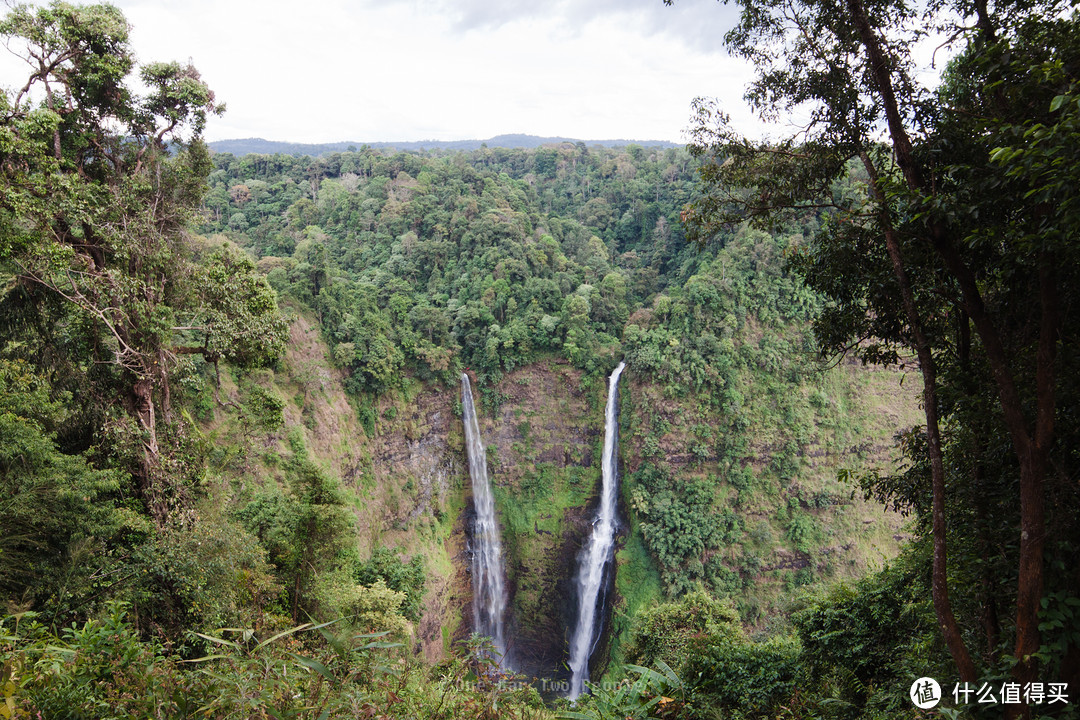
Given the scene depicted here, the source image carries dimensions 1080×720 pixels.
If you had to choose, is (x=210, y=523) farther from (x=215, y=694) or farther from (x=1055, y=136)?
(x=1055, y=136)

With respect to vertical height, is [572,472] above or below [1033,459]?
below

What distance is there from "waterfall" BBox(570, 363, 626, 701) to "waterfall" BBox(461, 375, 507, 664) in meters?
3.35

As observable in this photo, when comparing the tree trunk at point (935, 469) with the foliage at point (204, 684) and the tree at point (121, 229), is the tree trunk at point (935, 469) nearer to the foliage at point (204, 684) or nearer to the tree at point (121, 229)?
the foliage at point (204, 684)

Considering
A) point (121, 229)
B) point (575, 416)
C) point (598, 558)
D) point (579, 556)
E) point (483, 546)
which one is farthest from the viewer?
point (575, 416)

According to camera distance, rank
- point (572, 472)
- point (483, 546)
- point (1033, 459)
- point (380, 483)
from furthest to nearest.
→ point (572, 472)
point (483, 546)
point (380, 483)
point (1033, 459)

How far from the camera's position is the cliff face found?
2100 cm

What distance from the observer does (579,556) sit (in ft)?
76.7

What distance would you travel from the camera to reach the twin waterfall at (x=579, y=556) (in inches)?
868

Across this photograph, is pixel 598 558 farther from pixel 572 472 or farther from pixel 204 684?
pixel 204 684

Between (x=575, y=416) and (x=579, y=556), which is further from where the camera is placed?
(x=575, y=416)

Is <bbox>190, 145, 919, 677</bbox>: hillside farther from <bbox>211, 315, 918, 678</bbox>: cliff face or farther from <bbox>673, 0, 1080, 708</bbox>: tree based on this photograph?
<bbox>673, 0, 1080, 708</bbox>: tree

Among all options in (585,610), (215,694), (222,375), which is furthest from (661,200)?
(215,694)

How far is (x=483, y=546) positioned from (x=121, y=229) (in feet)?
64.8

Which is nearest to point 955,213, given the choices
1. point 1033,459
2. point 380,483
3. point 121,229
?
point 1033,459
